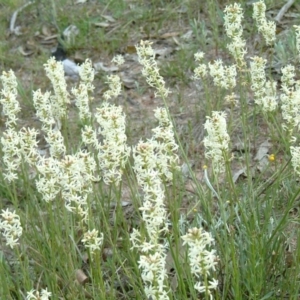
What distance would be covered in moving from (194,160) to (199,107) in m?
0.75

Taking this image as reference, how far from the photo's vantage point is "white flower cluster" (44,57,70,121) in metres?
2.89

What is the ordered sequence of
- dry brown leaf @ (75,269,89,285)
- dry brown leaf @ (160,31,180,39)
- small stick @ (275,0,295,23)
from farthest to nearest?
dry brown leaf @ (160,31,180,39) → small stick @ (275,0,295,23) → dry brown leaf @ (75,269,89,285)

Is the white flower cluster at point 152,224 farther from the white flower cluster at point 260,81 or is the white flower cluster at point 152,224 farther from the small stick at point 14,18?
the small stick at point 14,18

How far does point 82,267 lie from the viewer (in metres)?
3.15

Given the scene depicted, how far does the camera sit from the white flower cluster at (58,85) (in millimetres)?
2895

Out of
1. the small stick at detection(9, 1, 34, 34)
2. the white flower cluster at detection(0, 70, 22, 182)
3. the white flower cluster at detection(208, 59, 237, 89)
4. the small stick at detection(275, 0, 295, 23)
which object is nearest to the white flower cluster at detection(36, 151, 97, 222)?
the white flower cluster at detection(0, 70, 22, 182)

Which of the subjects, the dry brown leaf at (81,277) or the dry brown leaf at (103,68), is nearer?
the dry brown leaf at (81,277)

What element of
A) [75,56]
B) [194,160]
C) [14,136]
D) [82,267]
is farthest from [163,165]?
[75,56]

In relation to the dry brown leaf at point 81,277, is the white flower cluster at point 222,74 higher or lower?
higher

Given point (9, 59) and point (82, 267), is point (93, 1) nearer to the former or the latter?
point (9, 59)

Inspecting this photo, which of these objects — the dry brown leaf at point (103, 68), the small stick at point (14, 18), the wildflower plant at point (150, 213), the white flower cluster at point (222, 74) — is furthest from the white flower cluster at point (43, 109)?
the small stick at point (14, 18)


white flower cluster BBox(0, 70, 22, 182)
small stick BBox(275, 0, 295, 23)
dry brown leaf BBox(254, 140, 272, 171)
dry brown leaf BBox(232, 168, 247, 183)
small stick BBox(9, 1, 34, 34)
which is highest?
small stick BBox(9, 1, 34, 34)

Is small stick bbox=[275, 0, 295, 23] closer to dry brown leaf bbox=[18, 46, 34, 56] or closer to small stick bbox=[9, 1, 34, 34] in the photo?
dry brown leaf bbox=[18, 46, 34, 56]

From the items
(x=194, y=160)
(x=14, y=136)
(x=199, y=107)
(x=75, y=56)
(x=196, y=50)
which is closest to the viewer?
(x=14, y=136)
